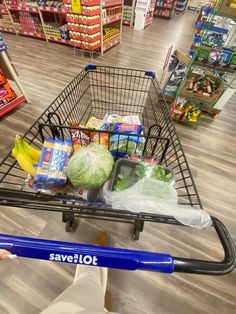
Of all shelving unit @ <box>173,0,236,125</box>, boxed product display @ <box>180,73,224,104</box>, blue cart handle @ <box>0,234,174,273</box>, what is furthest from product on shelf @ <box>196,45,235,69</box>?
blue cart handle @ <box>0,234,174,273</box>

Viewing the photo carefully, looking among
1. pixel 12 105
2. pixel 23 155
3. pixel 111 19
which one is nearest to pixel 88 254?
pixel 23 155

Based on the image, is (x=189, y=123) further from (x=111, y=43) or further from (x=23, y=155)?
(x=111, y=43)

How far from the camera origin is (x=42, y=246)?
0.40 m

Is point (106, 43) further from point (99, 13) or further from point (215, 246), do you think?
point (215, 246)

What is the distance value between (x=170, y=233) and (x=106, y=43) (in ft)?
11.4

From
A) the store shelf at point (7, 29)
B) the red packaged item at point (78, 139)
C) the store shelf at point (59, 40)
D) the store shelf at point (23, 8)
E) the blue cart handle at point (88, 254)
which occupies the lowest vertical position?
the store shelf at point (7, 29)

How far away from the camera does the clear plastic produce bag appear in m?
0.49

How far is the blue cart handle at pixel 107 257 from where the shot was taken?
400mm

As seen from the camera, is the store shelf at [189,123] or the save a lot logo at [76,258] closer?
the save a lot logo at [76,258]

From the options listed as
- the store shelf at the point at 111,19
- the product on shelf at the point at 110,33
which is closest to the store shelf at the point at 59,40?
the product on shelf at the point at 110,33

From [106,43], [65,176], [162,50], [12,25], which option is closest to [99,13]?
[106,43]

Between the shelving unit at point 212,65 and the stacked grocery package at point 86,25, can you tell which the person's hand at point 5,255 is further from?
the stacked grocery package at point 86,25

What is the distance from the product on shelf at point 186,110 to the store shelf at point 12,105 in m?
1.72

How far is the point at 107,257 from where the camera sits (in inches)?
15.7
